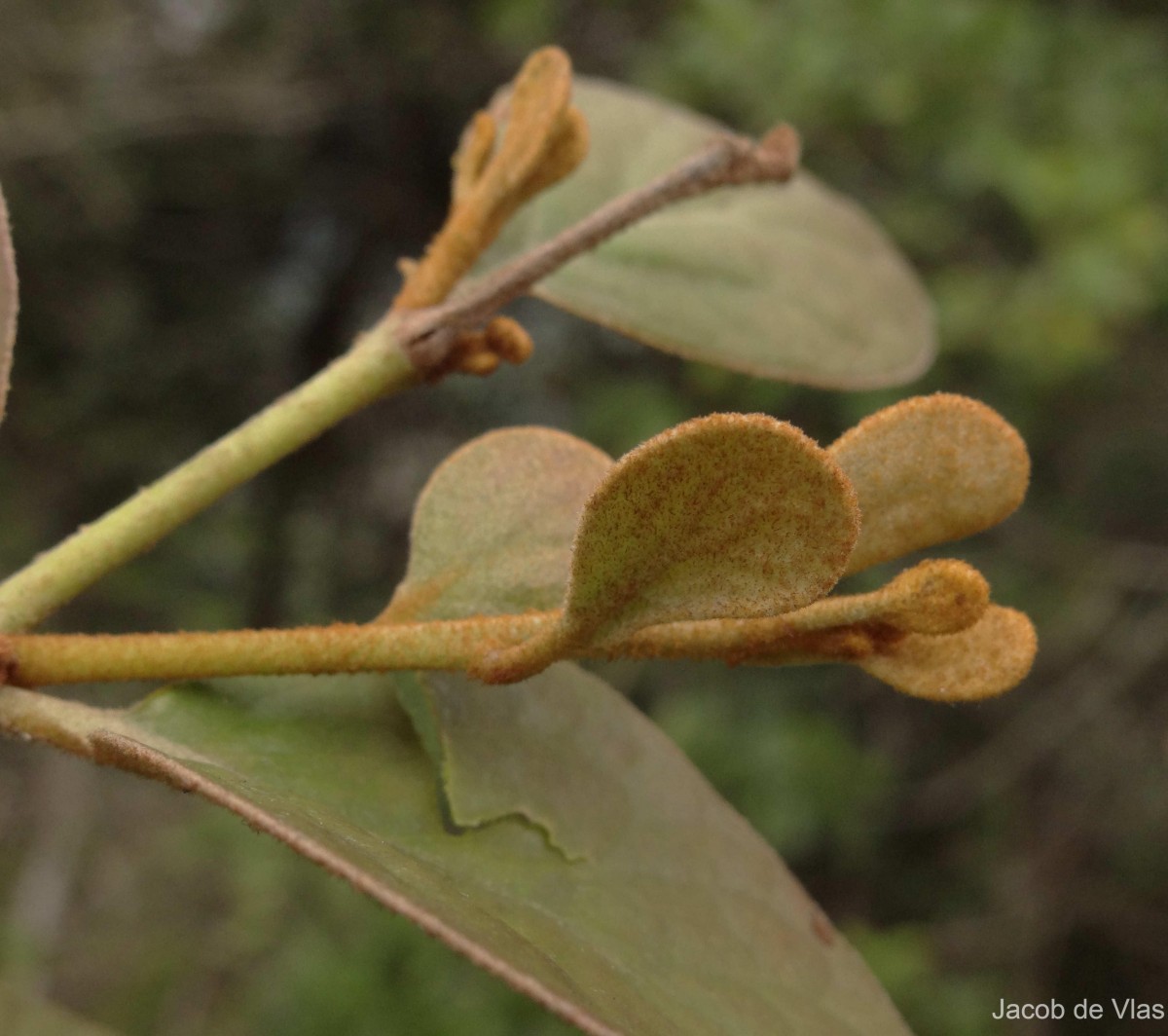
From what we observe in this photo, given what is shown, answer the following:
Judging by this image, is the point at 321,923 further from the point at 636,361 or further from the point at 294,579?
the point at 636,361

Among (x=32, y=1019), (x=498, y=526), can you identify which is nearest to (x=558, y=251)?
(x=498, y=526)

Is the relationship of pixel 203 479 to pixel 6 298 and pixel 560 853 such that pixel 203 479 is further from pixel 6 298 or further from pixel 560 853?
pixel 560 853

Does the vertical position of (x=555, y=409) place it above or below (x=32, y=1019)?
below

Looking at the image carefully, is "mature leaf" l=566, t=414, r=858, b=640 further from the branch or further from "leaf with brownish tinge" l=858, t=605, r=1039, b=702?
the branch

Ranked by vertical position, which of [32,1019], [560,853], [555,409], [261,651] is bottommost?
[555,409]

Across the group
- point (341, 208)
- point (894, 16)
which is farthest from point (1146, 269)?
point (341, 208)

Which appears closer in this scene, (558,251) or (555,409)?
(558,251)
